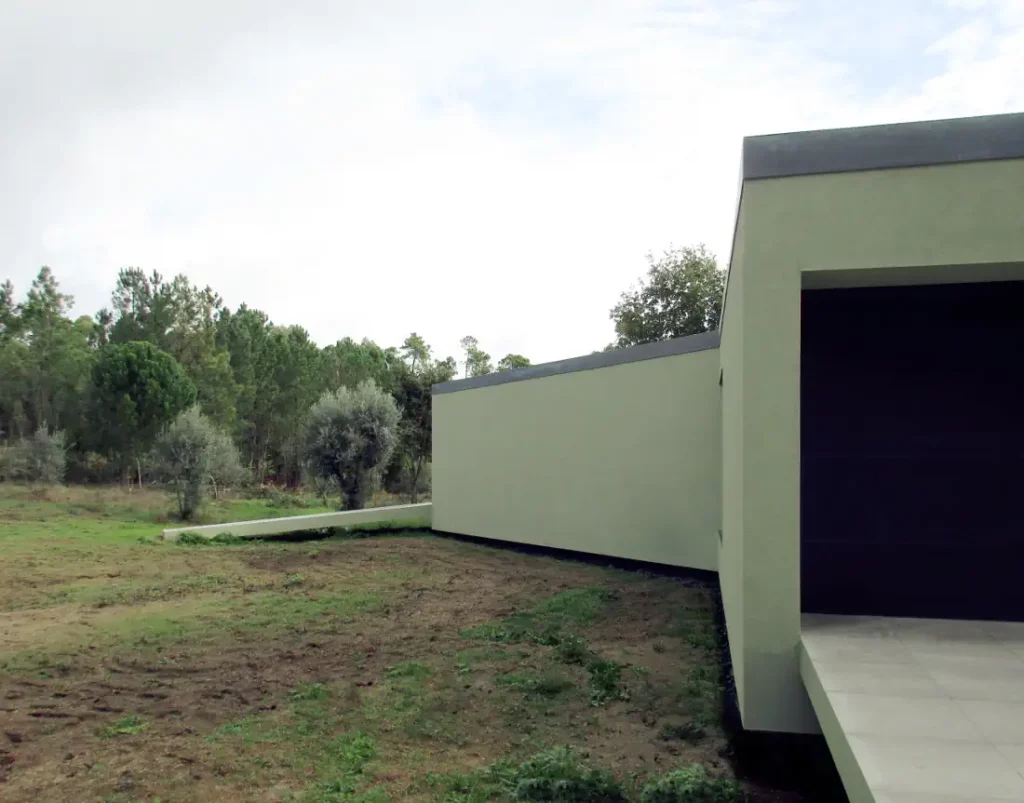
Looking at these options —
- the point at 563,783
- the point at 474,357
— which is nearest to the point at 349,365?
the point at 474,357

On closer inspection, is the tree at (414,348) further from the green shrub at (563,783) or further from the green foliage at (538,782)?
the green shrub at (563,783)

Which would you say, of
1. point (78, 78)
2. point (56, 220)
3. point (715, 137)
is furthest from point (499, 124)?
point (56, 220)

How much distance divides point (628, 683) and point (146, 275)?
2574 centimetres

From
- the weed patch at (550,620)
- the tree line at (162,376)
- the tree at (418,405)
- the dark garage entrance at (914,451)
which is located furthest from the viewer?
the tree line at (162,376)

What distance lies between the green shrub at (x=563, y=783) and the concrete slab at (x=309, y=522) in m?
10.8

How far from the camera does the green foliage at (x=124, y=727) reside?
4.22 metres

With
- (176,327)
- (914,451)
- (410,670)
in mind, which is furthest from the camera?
(176,327)

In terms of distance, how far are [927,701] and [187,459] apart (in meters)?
16.1

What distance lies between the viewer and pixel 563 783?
3.23 meters

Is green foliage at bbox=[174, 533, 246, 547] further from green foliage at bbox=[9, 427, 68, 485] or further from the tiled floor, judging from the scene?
the tiled floor

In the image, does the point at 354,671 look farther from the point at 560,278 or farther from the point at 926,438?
the point at 560,278

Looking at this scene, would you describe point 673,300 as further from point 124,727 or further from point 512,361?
point 124,727

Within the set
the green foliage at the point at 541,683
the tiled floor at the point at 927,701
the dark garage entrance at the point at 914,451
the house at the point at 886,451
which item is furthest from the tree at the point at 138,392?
the tiled floor at the point at 927,701

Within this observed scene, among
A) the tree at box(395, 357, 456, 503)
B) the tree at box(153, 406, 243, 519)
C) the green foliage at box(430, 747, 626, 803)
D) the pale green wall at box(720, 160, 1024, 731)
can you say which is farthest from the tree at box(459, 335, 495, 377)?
the pale green wall at box(720, 160, 1024, 731)
